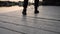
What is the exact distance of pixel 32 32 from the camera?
978mm

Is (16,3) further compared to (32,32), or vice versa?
(16,3)

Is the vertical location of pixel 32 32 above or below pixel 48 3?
above

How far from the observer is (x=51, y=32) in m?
0.98

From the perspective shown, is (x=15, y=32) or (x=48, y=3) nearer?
(x=15, y=32)

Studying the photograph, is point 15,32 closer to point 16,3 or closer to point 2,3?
point 2,3

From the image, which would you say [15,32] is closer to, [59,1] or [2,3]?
[2,3]

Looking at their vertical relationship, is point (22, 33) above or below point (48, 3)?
above

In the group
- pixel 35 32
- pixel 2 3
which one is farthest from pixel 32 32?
pixel 2 3

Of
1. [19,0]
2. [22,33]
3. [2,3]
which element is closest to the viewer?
[22,33]

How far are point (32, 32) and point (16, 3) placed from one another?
3.48 m

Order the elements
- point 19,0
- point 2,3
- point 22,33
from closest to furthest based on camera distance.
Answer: point 22,33
point 2,3
point 19,0

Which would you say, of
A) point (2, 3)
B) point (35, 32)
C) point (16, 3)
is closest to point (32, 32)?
point (35, 32)

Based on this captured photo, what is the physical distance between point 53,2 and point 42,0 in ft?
1.09

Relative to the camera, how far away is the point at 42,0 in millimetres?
4504
